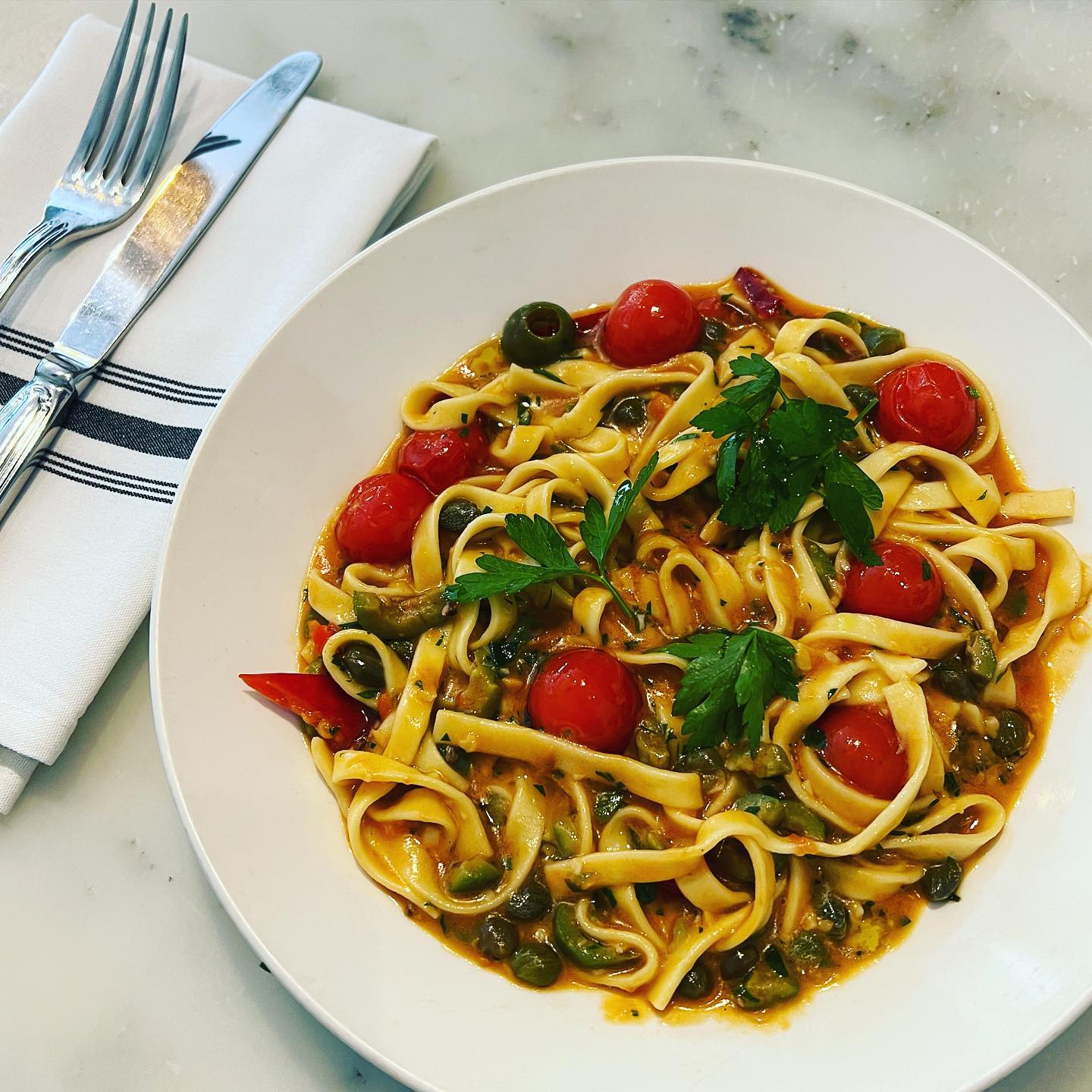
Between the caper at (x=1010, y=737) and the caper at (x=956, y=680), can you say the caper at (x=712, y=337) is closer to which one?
the caper at (x=956, y=680)

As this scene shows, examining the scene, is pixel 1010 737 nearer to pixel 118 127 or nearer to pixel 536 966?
pixel 536 966

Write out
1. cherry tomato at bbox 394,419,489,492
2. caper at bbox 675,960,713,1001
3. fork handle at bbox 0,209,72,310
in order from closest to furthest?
caper at bbox 675,960,713,1001
cherry tomato at bbox 394,419,489,492
fork handle at bbox 0,209,72,310

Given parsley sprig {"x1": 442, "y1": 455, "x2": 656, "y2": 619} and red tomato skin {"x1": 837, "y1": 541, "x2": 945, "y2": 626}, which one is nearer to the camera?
parsley sprig {"x1": 442, "y1": 455, "x2": 656, "y2": 619}

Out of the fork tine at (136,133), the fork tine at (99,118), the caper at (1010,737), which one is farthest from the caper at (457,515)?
the fork tine at (99,118)

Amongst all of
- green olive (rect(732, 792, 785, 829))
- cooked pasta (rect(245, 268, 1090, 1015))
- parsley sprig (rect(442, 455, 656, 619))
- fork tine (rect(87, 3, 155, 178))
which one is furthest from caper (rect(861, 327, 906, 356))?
fork tine (rect(87, 3, 155, 178))

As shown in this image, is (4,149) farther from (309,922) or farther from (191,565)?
(309,922)

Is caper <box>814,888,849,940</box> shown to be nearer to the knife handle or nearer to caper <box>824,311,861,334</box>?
caper <box>824,311,861,334</box>

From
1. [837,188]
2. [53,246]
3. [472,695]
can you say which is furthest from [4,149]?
[837,188]
